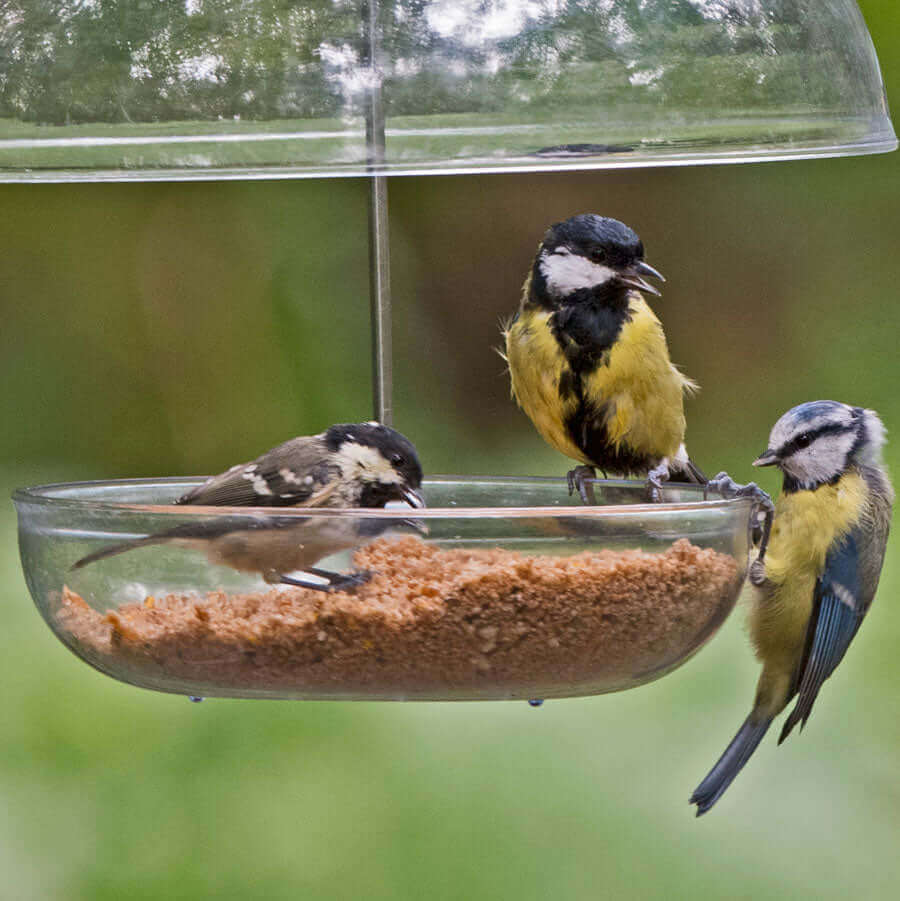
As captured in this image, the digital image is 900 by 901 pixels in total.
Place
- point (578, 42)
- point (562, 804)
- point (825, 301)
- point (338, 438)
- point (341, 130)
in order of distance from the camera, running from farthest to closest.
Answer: point (825, 301)
point (562, 804)
point (338, 438)
point (341, 130)
point (578, 42)

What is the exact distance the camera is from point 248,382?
3.44 m

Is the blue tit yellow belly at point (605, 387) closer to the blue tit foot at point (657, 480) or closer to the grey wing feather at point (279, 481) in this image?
the blue tit foot at point (657, 480)

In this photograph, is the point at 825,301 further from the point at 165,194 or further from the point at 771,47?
the point at 771,47

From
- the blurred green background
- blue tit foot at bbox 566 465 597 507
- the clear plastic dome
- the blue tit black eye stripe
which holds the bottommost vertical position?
the blurred green background

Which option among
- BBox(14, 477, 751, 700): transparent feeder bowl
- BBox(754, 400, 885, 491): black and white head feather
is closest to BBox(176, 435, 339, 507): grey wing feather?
BBox(14, 477, 751, 700): transparent feeder bowl

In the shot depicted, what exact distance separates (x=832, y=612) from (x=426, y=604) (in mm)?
859

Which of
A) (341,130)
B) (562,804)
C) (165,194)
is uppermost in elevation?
(341,130)

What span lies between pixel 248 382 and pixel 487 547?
2.34 meters

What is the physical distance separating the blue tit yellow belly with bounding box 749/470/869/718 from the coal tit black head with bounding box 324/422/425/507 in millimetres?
715

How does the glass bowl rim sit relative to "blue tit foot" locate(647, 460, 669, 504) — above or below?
above

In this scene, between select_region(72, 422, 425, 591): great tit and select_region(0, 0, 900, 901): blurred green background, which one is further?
select_region(0, 0, 900, 901): blurred green background

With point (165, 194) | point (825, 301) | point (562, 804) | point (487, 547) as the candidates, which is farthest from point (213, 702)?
point (487, 547)

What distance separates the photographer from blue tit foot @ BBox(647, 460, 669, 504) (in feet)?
5.22

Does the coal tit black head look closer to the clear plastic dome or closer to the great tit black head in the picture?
the clear plastic dome
